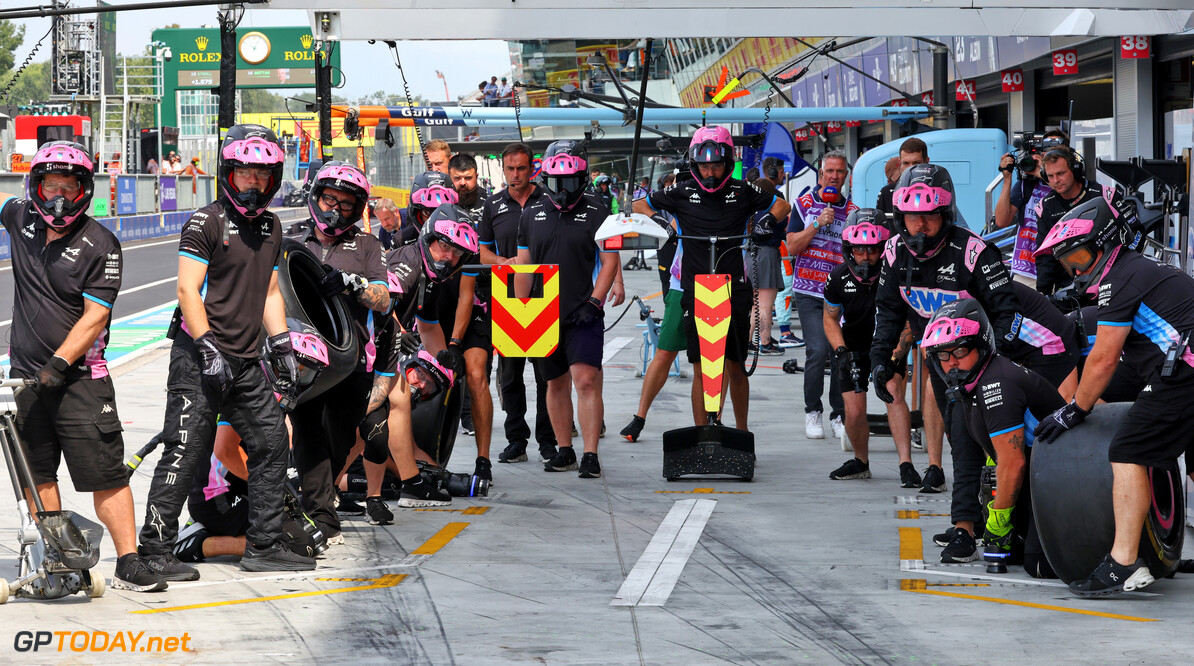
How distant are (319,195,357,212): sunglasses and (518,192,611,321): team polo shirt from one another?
2518 mm

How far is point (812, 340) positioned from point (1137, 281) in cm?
478

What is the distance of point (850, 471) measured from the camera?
933cm

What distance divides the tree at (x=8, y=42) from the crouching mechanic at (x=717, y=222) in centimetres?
9451

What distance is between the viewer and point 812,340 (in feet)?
35.9

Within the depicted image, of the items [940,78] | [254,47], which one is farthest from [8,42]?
[940,78]

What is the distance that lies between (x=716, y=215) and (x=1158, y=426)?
4096 millimetres

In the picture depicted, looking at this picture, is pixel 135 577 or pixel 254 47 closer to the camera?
pixel 135 577

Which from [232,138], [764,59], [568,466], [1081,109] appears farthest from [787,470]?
[764,59]

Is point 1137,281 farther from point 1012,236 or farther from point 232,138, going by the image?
point 1012,236

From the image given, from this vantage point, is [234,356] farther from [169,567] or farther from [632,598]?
[632,598]

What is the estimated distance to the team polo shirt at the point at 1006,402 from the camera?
22.0 feet

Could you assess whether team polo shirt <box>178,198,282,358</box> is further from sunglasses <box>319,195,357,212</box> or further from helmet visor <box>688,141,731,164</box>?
helmet visor <box>688,141,731,164</box>

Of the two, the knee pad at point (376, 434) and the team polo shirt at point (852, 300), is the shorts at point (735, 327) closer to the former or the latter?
the team polo shirt at point (852, 300)

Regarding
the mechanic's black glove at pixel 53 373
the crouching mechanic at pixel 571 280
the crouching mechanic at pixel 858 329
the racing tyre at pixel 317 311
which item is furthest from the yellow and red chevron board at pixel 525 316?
the mechanic's black glove at pixel 53 373
